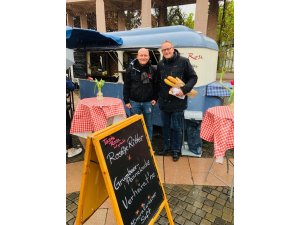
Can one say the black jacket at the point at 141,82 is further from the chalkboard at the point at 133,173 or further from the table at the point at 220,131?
A: the chalkboard at the point at 133,173

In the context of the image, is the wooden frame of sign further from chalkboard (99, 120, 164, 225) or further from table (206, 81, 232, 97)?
table (206, 81, 232, 97)

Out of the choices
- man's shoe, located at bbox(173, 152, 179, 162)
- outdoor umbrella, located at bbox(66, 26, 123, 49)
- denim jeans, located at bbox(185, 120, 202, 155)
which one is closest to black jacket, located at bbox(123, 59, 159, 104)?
denim jeans, located at bbox(185, 120, 202, 155)

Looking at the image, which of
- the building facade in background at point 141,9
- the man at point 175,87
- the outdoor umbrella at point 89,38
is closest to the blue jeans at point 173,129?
the man at point 175,87

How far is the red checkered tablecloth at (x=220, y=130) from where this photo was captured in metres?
2.80

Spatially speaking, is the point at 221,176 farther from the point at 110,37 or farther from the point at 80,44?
the point at 80,44

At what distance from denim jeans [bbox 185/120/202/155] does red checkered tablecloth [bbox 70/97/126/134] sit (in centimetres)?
135

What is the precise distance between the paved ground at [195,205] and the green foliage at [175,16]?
61.3ft

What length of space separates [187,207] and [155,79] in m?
2.06

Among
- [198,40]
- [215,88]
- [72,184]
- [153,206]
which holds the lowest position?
[72,184]

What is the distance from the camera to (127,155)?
1944 millimetres

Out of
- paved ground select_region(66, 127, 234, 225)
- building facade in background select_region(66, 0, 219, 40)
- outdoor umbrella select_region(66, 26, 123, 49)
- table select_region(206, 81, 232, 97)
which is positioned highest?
building facade in background select_region(66, 0, 219, 40)

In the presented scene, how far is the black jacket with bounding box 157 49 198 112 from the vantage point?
A: 3.55 metres

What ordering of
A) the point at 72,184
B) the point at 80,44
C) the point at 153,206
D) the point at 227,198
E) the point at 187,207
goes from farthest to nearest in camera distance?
the point at 80,44
the point at 72,184
the point at 227,198
the point at 187,207
the point at 153,206

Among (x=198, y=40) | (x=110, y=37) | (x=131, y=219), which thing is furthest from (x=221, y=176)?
(x=110, y=37)
